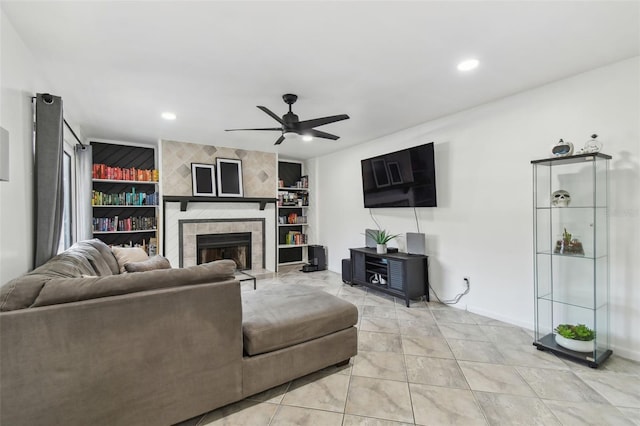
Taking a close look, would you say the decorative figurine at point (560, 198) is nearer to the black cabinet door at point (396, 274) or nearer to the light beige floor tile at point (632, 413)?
the light beige floor tile at point (632, 413)

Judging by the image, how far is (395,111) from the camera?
3.57 meters

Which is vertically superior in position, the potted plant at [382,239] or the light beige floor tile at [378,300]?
the potted plant at [382,239]

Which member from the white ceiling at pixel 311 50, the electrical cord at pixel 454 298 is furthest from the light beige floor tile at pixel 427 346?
the white ceiling at pixel 311 50

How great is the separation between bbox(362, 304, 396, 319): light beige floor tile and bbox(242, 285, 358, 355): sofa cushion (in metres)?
1.22

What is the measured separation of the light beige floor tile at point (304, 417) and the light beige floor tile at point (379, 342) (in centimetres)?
89

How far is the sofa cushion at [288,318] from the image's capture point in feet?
6.20

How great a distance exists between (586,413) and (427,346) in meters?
1.09

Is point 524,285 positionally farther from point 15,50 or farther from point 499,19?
point 15,50

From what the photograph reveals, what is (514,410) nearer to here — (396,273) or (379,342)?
(379,342)

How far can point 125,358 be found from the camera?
1.46 m

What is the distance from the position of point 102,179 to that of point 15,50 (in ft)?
10.3

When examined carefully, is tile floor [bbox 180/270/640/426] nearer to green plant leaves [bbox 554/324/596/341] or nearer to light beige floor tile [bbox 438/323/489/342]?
light beige floor tile [bbox 438/323/489/342]

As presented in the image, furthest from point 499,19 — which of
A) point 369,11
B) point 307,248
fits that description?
point 307,248

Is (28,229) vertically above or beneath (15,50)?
beneath
